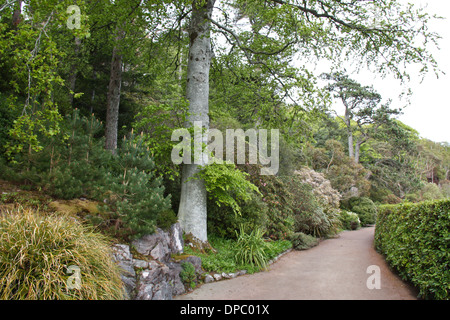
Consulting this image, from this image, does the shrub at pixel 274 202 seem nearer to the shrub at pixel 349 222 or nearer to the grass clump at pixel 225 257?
the grass clump at pixel 225 257

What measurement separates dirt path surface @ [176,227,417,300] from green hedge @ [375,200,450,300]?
0.40 metres

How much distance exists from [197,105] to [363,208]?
651 inches

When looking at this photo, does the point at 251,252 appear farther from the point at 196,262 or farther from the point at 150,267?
the point at 150,267

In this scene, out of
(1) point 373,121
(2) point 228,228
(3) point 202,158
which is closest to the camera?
(3) point 202,158

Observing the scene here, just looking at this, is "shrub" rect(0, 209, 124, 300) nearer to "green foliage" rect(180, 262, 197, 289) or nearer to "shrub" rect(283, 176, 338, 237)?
"green foliage" rect(180, 262, 197, 289)

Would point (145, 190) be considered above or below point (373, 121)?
below

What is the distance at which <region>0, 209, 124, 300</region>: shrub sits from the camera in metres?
3.14

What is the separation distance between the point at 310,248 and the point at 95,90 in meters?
10.2

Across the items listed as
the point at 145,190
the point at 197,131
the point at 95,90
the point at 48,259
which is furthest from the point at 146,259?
the point at 95,90

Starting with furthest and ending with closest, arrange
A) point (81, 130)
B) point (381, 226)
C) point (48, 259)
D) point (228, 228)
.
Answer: point (381, 226), point (228, 228), point (81, 130), point (48, 259)

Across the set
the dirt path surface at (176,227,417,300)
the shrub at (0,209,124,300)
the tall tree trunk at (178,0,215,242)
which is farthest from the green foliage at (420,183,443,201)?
the shrub at (0,209,124,300)

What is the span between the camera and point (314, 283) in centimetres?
556

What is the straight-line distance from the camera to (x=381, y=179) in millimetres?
26703
